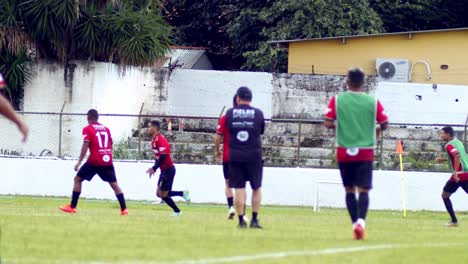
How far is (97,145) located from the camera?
20.0 meters

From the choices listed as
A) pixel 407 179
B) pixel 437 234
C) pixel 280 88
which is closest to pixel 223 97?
pixel 280 88

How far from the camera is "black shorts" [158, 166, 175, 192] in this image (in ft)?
68.5

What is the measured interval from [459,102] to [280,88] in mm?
6019

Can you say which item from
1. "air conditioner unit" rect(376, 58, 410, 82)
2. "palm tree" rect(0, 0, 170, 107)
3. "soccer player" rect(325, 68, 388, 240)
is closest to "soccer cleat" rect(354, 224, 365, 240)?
"soccer player" rect(325, 68, 388, 240)

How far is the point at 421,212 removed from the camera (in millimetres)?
28922

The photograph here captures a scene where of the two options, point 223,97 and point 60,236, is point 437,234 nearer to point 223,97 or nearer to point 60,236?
point 60,236

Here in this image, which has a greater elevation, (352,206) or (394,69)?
(394,69)

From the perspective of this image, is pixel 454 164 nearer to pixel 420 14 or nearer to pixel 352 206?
pixel 352 206

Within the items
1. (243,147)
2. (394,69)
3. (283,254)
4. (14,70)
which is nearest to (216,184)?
(14,70)

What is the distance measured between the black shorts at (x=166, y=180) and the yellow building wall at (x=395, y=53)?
72.0 feet

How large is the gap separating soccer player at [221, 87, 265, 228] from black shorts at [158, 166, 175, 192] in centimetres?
515

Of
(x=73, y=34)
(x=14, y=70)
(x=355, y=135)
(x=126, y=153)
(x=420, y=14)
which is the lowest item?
(x=126, y=153)

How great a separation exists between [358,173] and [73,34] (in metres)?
23.5

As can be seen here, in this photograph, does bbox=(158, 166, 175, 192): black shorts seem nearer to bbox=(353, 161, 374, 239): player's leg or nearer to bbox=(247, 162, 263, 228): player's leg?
bbox=(247, 162, 263, 228): player's leg
